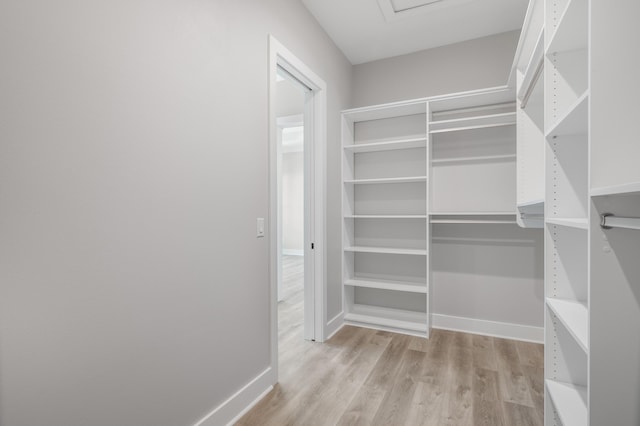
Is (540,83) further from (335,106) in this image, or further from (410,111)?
(335,106)

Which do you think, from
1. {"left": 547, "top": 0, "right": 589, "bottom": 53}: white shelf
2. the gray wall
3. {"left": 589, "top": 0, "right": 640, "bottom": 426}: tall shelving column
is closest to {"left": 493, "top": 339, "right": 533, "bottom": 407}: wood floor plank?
{"left": 589, "top": 0, "right": 640, "bottom": 426}: tall shelving column

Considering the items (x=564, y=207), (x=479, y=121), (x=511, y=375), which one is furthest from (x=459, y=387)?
(x=479, y=121)

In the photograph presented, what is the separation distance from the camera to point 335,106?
307 cm

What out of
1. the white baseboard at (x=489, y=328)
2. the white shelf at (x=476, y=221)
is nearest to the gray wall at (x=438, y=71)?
the white shelf at (x=476, y=221)

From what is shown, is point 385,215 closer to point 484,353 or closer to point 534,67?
point 484,353

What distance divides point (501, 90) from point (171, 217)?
2.71 metres

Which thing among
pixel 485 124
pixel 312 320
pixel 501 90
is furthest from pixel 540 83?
pixel 312 320

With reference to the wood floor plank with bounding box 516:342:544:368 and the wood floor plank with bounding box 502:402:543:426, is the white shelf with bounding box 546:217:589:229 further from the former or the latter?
the wood floor plank with bounding box 516:342:544:368

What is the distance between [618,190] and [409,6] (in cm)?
239

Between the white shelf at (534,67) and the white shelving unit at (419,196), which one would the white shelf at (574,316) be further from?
the white shelving unit at (419,196)

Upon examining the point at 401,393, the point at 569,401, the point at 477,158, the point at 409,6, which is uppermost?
the point at 409,6

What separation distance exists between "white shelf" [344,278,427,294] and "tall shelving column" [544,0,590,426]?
149 cm

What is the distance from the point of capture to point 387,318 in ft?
10.5

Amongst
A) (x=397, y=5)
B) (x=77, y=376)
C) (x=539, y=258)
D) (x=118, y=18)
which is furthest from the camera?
(x=539, y=258)
